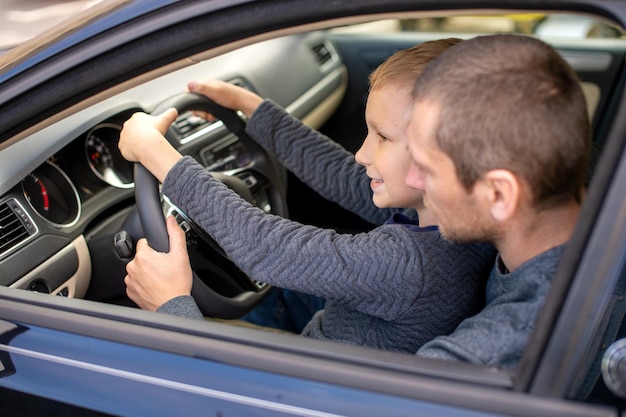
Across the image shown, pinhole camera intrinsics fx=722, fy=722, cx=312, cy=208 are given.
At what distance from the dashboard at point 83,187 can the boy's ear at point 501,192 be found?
20.3 inches

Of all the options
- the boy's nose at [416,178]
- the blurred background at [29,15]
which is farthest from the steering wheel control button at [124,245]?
the blurred background at [29,15]

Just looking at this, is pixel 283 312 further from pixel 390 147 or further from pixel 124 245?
pixel 390 147

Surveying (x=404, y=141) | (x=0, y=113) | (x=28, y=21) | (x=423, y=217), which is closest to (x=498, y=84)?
(x=404, y=141)

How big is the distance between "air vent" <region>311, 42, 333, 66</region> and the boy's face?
1608 millimetres

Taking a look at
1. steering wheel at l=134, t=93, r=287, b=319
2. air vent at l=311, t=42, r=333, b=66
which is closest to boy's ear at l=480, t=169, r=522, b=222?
steering wheel at l=134, t=93, r=287, b=319

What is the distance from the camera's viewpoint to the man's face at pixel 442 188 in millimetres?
1041

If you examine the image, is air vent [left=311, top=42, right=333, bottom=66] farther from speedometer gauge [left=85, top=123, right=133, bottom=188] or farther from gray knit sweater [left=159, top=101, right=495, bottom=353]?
gray knit sweater [left=159, top=101, right=495, bottom=353]

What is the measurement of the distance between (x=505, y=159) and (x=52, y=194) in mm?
1095

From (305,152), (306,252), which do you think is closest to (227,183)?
(305,152)

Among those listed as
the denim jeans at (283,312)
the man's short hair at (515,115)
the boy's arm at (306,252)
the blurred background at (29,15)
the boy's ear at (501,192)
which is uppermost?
the man's short hair at (515,115)

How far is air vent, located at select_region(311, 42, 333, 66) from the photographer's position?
2950mm

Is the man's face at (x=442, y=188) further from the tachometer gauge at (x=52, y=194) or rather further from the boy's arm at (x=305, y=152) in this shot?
the tachometer gauge at (x=52, y=194)

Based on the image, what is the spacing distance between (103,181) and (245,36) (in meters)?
0.80

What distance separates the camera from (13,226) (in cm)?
151
